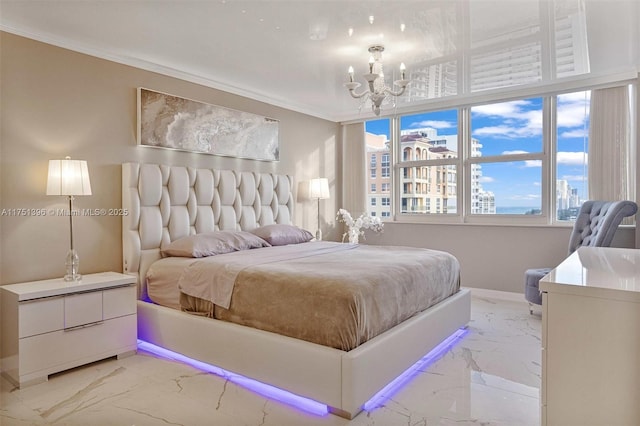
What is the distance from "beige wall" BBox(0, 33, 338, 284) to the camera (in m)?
2.85

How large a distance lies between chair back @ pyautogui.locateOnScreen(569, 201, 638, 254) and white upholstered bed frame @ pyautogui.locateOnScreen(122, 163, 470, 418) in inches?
49.1

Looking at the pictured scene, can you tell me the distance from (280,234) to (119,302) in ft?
5.52

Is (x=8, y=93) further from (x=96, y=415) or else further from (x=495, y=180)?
(x=495, y=180)

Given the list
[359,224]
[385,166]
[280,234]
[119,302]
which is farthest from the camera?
[385,166]

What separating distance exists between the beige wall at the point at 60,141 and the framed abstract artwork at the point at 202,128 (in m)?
0.10

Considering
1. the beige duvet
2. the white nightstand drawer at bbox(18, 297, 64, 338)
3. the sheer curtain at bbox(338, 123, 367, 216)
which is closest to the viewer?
the beige duvet

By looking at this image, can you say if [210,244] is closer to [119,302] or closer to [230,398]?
[119,302]

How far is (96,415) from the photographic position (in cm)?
218

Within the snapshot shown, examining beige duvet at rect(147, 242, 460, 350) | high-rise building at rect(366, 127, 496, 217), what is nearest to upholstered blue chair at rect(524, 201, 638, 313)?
beige duvet at rect(147, 242, 460, 350)

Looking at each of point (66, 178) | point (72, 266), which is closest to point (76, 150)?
point (66, 178)

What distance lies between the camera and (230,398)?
238 cm

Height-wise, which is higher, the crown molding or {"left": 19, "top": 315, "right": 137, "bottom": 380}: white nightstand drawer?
the crown molding

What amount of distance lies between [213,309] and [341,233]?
3494mm

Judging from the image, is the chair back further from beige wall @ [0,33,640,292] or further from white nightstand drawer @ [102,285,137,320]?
white nightstand drawer @ [102,285,137,320]
